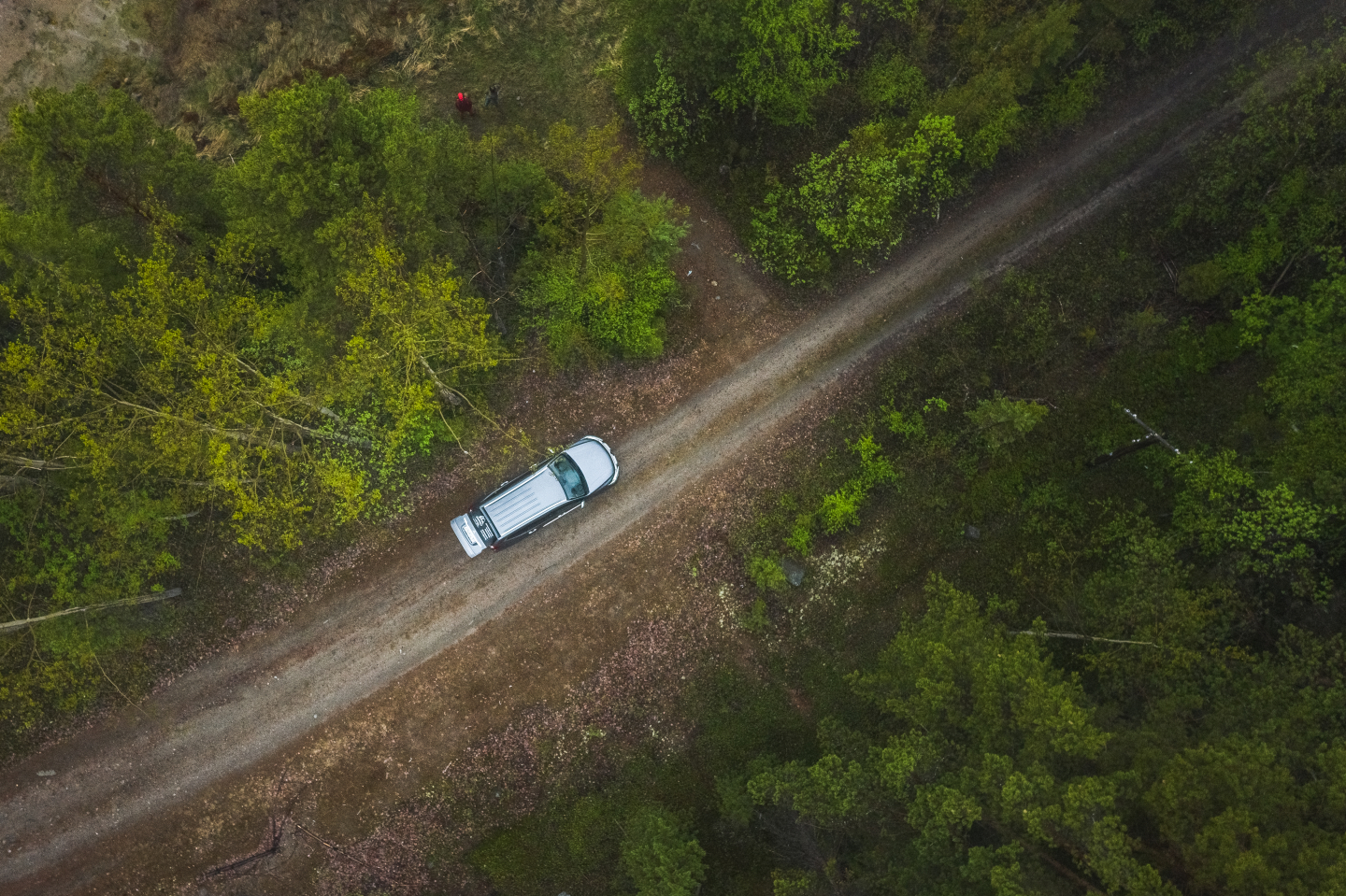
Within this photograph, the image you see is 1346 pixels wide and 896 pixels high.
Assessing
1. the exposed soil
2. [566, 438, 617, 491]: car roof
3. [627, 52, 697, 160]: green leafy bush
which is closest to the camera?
[566, 438, 617, 491]: car roof

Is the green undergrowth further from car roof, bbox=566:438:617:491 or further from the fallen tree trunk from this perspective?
the fallen tree trunk

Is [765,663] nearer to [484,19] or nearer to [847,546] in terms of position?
[847,546]

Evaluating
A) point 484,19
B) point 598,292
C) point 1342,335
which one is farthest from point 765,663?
point 484,19

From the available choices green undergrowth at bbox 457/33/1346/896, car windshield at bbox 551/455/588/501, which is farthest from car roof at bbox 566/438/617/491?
green undergrowth at bbox 457/33/1346/896

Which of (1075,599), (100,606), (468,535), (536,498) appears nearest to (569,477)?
(536,498)

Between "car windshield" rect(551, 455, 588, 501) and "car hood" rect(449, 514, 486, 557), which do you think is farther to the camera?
"car hood" rect(449, 514, 486, 557)

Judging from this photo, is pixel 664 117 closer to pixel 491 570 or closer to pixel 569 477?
pixel 569 477
